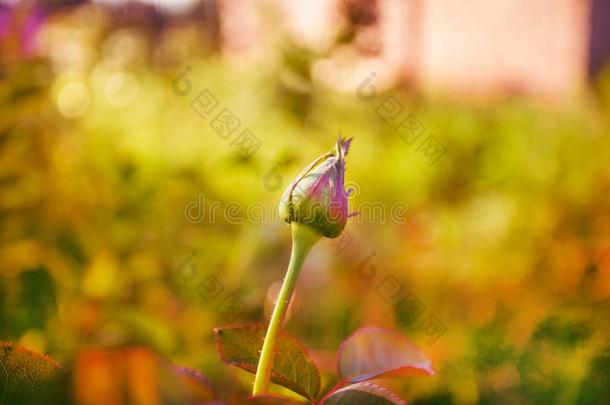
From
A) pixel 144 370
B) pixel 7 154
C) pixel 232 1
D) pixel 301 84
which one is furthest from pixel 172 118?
pixel 232 1

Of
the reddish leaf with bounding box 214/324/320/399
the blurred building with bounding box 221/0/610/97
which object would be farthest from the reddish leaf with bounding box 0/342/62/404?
the blurred building with bounding box 221/0/610/97

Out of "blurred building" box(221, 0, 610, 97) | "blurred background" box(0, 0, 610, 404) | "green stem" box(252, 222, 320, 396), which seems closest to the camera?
"green stem" box(252, 222, 320, 396)

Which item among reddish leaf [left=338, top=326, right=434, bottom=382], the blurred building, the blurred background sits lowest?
reddish leaf [left=338, top=326, right=434, bottom=382]

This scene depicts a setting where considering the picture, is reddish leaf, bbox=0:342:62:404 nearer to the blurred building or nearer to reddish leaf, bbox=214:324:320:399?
reddish leaf, bbox=214:324:320:399

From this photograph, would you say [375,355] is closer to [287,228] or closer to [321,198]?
[321,198]

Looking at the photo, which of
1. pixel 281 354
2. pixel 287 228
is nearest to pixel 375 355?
pixel 281 354

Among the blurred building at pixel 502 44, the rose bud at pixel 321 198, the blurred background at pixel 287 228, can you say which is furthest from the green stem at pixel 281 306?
the blurred building at pixel 502 44

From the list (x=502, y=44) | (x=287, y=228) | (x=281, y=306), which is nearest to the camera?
(x=281, y=306)
